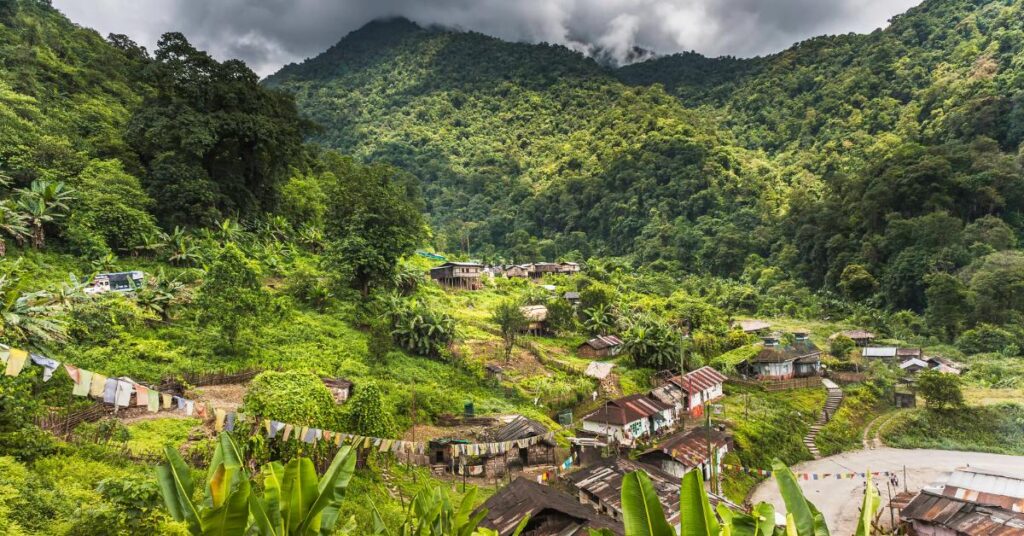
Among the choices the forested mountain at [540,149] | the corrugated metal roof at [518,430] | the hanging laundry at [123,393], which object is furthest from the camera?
the forested mountain at [540,149]

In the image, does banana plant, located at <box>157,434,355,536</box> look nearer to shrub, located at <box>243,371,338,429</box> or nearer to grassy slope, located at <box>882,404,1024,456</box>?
shrub, located at <box>243,371,338,429</box>

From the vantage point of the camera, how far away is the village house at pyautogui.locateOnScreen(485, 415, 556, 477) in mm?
20000

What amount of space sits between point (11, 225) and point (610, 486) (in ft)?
83.4

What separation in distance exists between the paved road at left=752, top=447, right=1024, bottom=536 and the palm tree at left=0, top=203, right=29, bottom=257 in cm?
3210

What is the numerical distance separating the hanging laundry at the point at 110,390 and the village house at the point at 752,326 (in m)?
42.5

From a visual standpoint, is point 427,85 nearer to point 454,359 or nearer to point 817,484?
point 454,359

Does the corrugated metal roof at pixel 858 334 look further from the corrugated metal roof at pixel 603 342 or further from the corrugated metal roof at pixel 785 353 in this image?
the corrugated metal roof at pixel 603 342

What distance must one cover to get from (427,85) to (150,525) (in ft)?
482

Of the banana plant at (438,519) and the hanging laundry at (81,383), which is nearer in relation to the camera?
the banana plant at (438,519)

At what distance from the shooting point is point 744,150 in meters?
95.2

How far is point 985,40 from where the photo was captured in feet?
252

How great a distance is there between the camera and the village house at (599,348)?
37750 millimetres

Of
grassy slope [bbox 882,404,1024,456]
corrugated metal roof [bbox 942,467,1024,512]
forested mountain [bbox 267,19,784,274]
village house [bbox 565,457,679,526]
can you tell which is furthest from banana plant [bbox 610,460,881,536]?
forested mountain [bbox 267,19,784,274]

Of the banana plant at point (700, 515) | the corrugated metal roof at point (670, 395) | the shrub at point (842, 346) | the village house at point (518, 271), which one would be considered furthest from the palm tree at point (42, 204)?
the shrub at point (842, 346)
